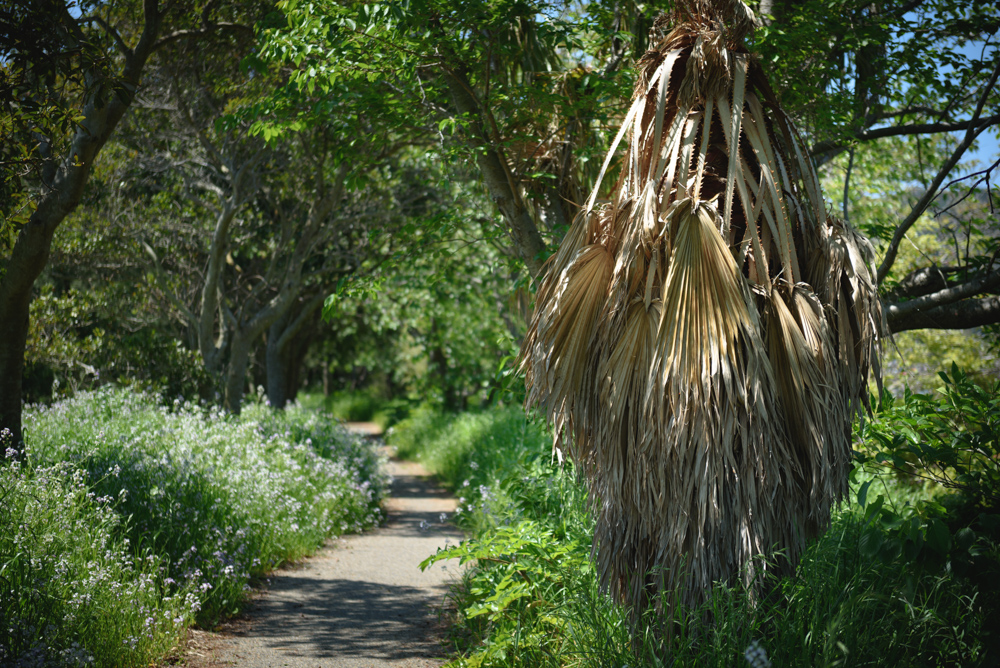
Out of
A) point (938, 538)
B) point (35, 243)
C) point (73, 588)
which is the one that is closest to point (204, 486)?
point (73, 588)

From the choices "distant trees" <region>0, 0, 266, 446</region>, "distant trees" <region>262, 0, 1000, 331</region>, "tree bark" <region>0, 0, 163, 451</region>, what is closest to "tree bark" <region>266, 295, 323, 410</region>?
"distant trees" <region>0, 0, 266, 446</region>

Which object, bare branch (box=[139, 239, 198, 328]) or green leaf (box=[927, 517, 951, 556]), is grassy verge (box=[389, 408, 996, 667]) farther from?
bare branch (box=[139, 239, 198, 328])

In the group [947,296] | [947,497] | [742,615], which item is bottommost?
[947,497]

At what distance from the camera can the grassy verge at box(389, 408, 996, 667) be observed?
9.16 feet

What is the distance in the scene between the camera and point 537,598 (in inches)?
173

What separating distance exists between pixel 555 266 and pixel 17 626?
3379 millimetres

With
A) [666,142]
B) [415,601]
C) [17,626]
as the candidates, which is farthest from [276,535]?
[666,142]

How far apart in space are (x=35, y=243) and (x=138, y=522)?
7.95 ft

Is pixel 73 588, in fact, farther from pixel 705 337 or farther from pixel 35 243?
pixel 705 337

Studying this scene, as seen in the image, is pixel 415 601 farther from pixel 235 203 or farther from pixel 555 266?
pixel 235 203

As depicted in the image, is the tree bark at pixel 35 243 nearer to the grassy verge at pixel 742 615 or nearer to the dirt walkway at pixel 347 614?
the dirt walkway at pixel 347 614

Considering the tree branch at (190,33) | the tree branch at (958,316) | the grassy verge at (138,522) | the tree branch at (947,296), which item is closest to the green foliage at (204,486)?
the grassy verge at (138,522)

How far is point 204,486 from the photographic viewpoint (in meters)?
5.93

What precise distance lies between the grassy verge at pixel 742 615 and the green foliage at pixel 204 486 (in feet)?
6.63
